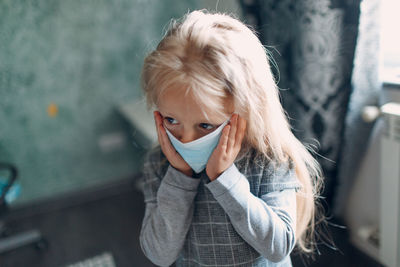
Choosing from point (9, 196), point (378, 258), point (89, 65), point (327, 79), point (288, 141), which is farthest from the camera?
point (89, 65)

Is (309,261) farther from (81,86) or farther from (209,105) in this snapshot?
(81,86)

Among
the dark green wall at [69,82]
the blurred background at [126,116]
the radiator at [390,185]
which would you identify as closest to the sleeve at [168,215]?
the blurred background at [126,116]

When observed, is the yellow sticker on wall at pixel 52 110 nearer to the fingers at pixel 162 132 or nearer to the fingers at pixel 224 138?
the fingers at pixel 162 132

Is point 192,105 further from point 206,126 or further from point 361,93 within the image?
point 361,93

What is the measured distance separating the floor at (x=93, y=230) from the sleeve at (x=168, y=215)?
773 millimetres

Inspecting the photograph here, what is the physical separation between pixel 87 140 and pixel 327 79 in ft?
5.15

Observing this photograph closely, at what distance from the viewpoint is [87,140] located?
213cm

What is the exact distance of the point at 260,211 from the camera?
57cm

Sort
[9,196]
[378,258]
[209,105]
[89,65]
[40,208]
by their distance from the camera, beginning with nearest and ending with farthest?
[209,105]
[378,258]
[9,196]
[89,65]
[40,208]

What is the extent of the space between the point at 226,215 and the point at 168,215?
115 millimetres

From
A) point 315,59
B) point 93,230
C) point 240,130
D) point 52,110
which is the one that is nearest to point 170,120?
point 240,130

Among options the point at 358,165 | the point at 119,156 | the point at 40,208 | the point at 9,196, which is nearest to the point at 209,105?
the point at 358,165

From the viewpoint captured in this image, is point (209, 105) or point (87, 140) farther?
point (87, 140)

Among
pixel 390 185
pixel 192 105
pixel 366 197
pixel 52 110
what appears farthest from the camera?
pixel 52 110
